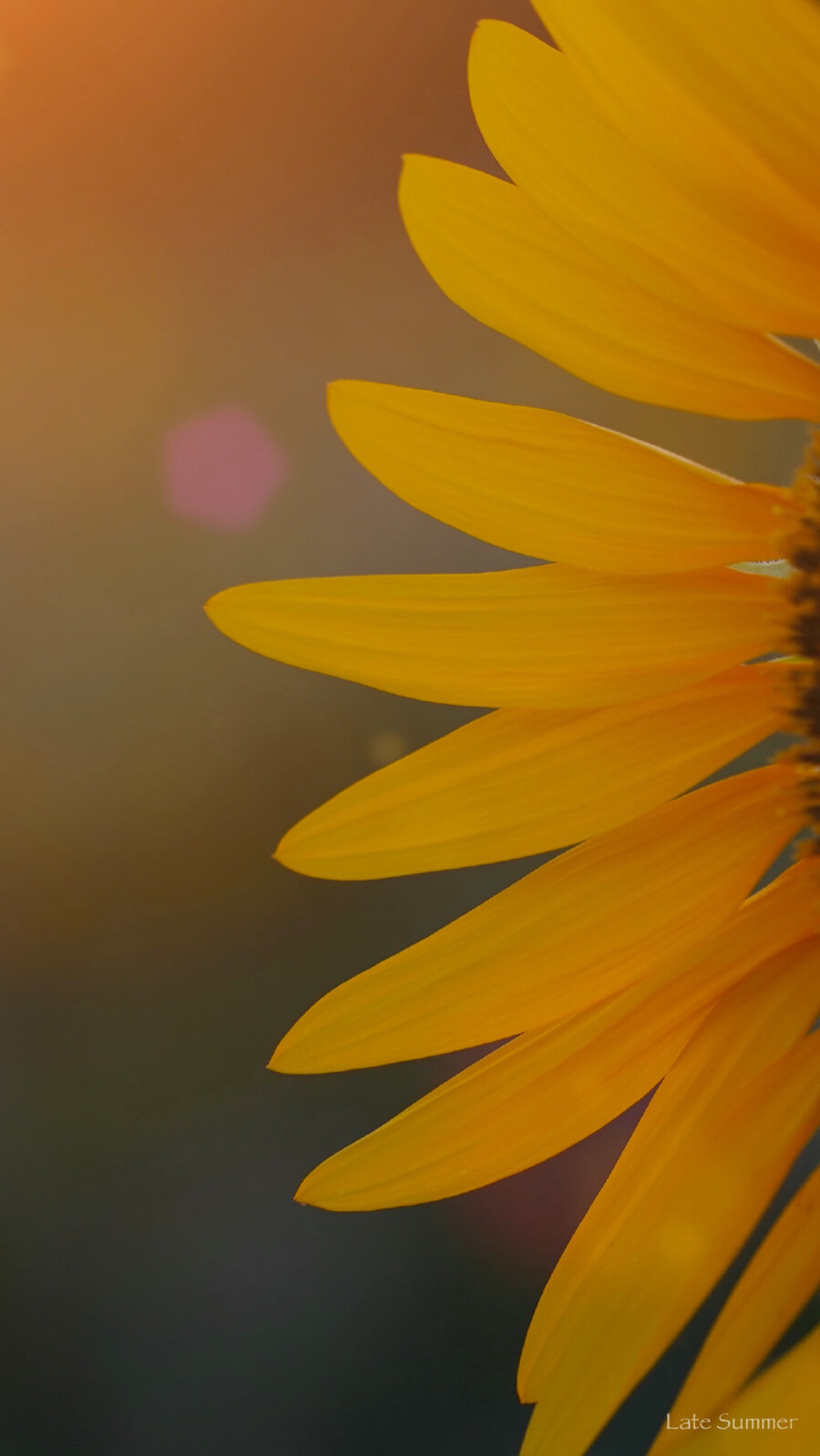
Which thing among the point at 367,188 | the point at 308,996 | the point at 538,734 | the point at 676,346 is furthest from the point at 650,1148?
the point at 367,188

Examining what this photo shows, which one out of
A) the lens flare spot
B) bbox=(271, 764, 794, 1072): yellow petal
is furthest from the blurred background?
Answer: bbox=(271, 764, 794, 1072): yellow petal

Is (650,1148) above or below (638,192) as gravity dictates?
below

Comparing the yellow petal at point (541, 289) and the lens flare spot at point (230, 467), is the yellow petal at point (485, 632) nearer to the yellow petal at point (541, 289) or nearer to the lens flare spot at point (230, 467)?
the yellow petal at point (541, 289)

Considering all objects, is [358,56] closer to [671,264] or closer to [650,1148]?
[671,264]

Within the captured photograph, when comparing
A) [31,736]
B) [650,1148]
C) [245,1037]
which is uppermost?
[31,736]

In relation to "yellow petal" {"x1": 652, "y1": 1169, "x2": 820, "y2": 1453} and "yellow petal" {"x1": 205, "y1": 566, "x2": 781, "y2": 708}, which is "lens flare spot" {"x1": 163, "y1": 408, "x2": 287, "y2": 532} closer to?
"yellow petal" {"x1": 205, "y1": 566, "x2": 781, "y2": 708}

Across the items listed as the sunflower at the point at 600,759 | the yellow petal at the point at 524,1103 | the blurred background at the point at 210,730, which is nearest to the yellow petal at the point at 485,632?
the sunflower at the point at 600,759
